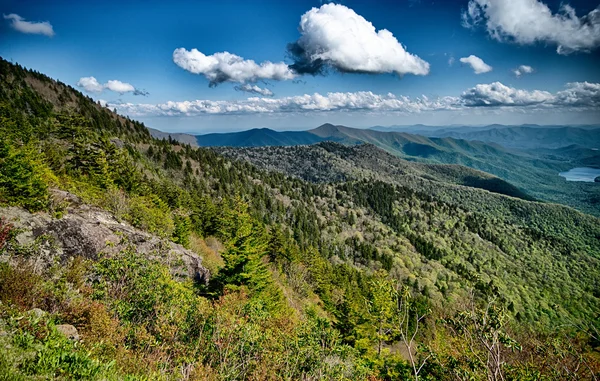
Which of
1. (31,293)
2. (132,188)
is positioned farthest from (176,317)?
(132,188)

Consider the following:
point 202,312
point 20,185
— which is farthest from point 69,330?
point 20,185

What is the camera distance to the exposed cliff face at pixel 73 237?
1654cm

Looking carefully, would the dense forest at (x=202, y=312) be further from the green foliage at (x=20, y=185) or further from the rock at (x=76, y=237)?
the rock at (x=76, y=237)

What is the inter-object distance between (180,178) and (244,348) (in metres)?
110

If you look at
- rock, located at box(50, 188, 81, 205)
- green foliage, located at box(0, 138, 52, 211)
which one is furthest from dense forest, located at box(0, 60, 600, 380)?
rock, located at box(50, 188, 81, 205)

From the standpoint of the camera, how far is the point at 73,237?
19.4 metres

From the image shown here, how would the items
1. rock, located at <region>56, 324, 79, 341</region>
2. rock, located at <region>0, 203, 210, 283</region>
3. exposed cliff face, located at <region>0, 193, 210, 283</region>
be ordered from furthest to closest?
rock, located at <region>0, 203, 210, 283</region>
exposed cliff face, located at <region>0, 193, 210, 283</region>
rock, located at <region>56, 324, 79, 341</region>

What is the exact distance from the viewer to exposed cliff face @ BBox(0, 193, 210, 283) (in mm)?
16538

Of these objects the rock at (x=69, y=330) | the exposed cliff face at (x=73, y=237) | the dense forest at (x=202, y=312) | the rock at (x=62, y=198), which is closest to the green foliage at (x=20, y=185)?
the dense forest at (x=202, y=312)

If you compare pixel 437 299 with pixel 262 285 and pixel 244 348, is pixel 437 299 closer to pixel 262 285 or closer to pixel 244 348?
pixel 262 285

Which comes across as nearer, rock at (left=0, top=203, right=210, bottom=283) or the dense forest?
the dense forest

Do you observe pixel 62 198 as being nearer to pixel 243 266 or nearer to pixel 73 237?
pixel 73 237

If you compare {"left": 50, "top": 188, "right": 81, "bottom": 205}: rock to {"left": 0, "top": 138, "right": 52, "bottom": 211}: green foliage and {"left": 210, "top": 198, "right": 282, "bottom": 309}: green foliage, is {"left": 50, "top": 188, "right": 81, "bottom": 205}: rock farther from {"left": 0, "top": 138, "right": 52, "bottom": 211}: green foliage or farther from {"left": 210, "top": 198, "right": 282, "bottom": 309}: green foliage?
{"left": 210, "top": 198, "right": 282, "bottom": 309}: green foliage

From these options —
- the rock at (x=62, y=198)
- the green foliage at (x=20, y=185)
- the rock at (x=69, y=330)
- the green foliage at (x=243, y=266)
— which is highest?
the green foliage at (x=20, y=185)
